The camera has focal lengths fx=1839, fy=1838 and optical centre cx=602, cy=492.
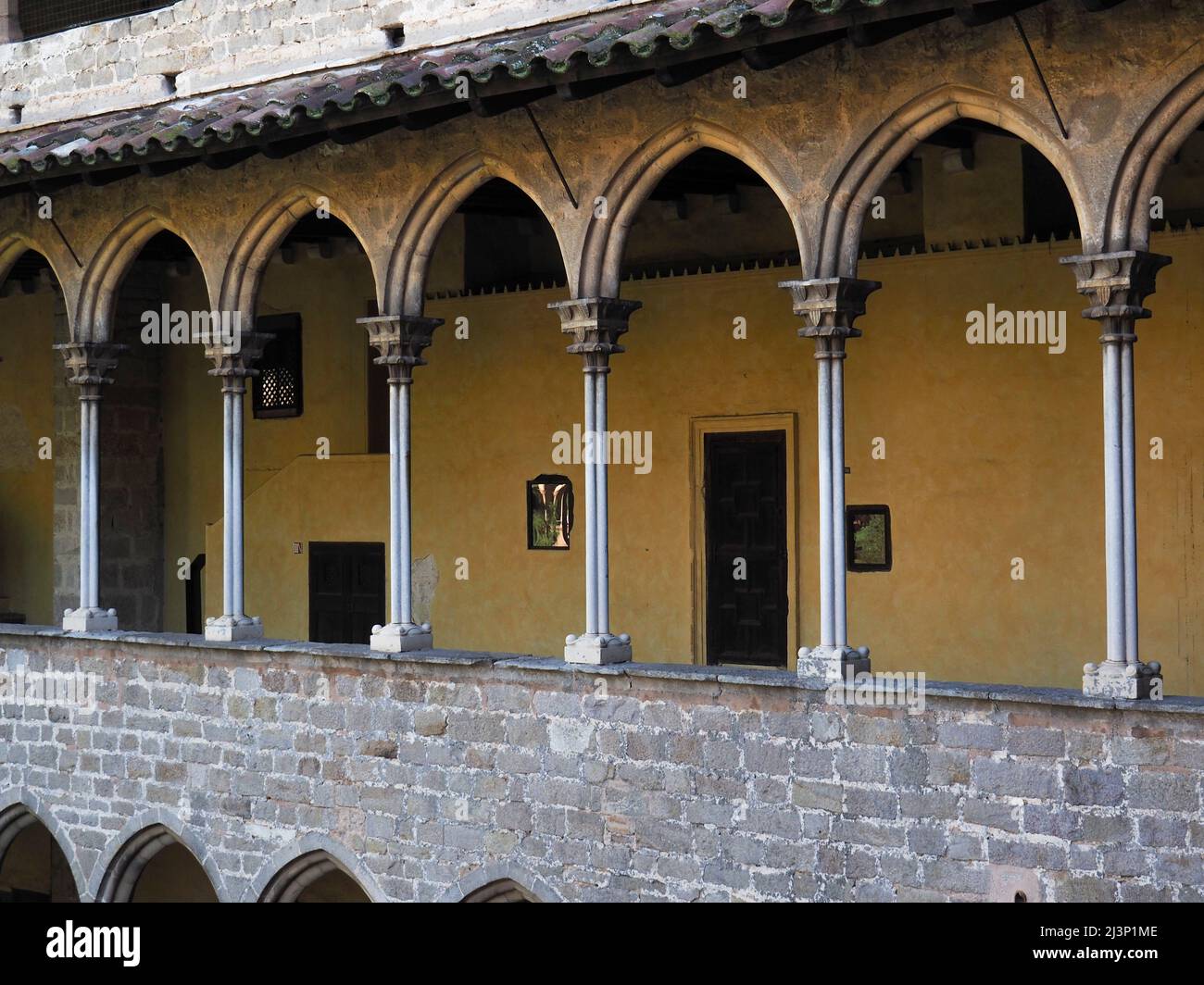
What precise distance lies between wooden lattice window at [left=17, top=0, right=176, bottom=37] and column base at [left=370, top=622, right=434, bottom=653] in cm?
616

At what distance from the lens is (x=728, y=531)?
39.2 ft

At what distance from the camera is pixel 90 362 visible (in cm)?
1166

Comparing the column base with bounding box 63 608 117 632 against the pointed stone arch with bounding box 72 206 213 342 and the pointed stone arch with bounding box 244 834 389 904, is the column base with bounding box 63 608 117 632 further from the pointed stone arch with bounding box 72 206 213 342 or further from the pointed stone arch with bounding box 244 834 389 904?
the pointed stone arch with bounding box 244 834 389 904

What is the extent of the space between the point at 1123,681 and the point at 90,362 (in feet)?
23.2

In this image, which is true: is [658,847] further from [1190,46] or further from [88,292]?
[88,292]

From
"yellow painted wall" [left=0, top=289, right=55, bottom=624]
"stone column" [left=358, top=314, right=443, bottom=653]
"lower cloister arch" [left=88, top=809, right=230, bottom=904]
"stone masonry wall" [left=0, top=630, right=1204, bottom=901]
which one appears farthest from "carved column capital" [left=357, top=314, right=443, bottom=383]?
"yellow painted wall" [left=0, top=289, right=55, bottom=624]

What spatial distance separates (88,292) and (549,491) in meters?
3.38

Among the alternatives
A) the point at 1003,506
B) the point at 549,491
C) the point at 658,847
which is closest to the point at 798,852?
the point at 658,847

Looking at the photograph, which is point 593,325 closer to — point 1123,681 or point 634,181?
point 634,181

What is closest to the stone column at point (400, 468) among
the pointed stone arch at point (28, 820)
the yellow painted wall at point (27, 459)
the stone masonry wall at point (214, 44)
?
the stone masonry wall at point (214, 44)

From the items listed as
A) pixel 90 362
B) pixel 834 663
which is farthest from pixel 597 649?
pixel 90 362

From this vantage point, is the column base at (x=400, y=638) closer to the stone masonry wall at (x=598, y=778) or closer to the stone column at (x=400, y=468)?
the stone column at (x=400, y=468)

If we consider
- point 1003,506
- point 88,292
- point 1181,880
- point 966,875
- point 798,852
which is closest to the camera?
point 1181,880

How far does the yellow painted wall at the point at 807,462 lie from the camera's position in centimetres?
1027
